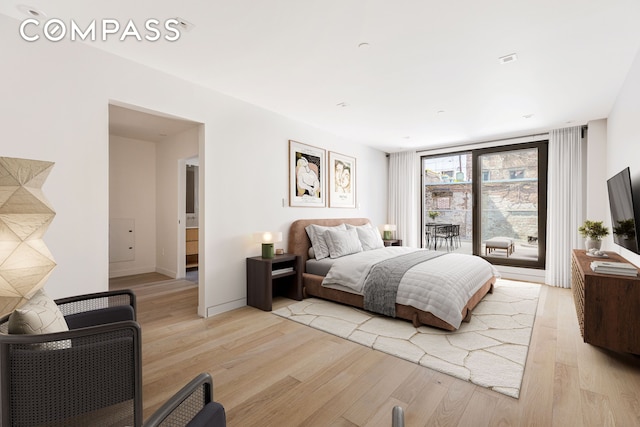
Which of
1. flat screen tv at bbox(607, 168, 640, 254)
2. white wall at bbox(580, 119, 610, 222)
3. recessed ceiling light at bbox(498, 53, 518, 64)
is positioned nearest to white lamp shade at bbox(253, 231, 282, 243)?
recessed ceiling light at bbox(498, 53, 518, 64)

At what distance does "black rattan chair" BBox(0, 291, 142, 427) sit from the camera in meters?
1.19

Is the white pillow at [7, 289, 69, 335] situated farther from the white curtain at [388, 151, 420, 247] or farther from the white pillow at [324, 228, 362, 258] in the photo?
the white curtain at [388, 151, 420, 247]

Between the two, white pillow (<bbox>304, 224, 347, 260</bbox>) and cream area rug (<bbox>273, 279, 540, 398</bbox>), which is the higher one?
white pillow (<bbox>304, 224, 347, 260</bbox>)

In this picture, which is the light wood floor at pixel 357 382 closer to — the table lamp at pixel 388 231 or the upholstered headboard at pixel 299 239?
the upholstered headboard at pixel 299 239

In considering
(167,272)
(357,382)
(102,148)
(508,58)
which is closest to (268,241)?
(102,148)

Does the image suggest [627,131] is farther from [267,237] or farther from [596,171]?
[267,237]

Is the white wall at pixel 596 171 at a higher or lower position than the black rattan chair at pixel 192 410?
higher

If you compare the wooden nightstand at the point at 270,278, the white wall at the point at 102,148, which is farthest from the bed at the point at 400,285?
the white wall at the point at 102,148

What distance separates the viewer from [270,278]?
358cm

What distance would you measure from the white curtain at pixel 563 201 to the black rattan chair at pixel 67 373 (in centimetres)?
575

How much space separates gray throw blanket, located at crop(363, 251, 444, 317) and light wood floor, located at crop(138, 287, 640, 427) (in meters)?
0.69

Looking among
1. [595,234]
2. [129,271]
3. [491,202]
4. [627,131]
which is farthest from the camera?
[491,202]

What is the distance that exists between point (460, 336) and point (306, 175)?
3017mm

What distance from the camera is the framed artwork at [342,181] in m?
5.21
